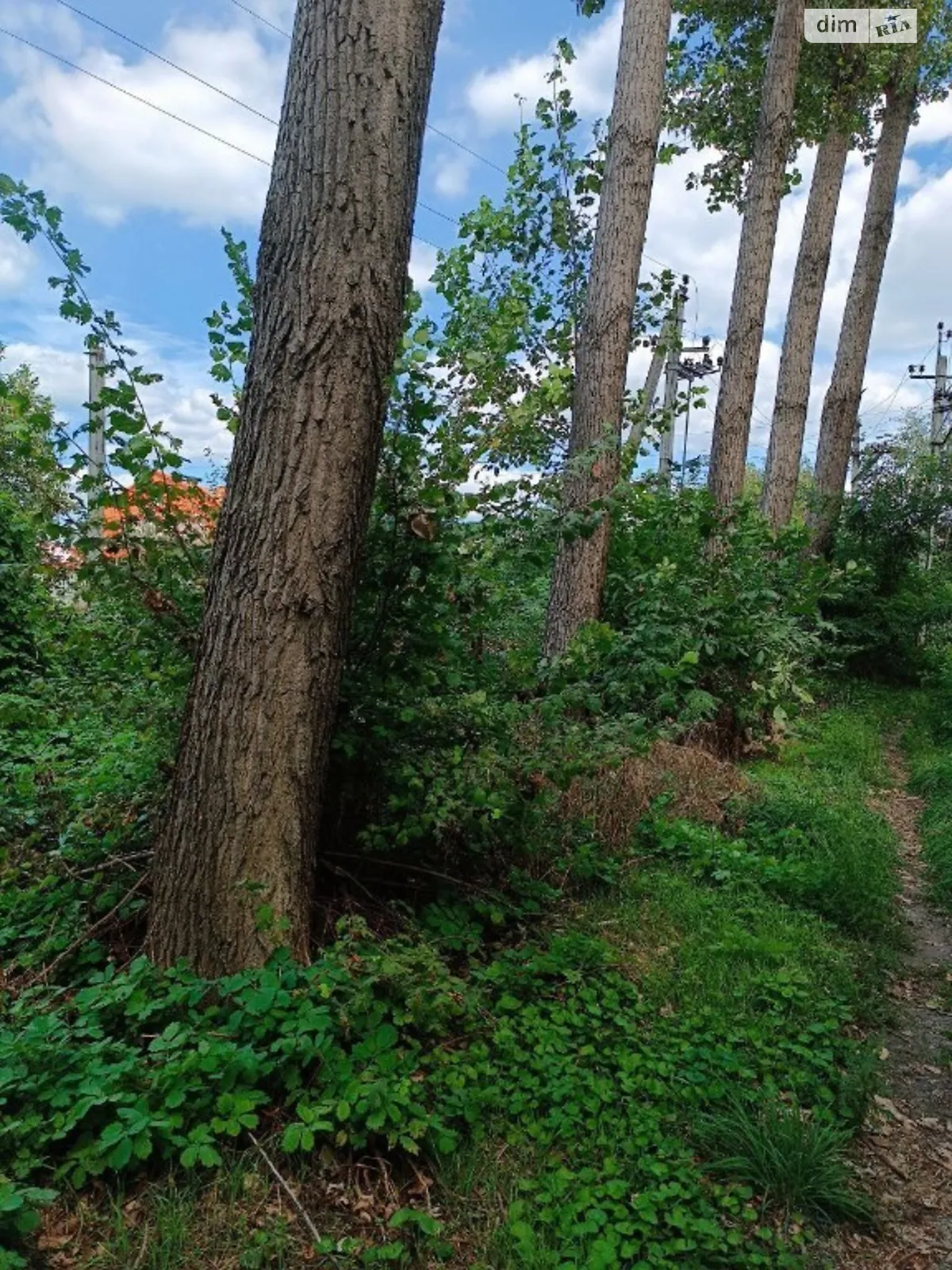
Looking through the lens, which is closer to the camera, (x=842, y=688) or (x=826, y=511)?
(x=842, y=688)

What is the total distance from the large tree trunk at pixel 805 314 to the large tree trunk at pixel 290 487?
8745 mm

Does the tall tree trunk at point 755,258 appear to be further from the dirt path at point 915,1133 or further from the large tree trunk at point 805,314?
the dirt path at point 915,1133

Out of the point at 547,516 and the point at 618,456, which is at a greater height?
the point at 618,456

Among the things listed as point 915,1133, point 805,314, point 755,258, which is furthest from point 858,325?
point 915,1133

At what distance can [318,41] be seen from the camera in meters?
2.67

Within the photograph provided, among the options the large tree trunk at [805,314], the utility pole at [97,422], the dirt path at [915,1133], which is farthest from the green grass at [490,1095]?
the large tree trunk at [805,314]

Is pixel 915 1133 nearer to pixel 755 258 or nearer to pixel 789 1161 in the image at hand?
pixel 789 1161

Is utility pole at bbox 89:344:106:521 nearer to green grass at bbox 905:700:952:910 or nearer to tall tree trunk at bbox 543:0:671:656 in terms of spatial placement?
tall tree trunk at bbox 543:0:671:656

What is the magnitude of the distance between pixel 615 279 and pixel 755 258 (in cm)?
353

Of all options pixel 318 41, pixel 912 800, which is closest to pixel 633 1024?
pixel 318 41

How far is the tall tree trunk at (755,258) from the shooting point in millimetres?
8711

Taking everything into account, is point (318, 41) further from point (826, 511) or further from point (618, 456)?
point (826, 511)

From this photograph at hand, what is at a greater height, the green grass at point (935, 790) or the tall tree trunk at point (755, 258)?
the tall tree trunk at point (755, 258)

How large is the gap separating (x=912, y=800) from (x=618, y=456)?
11.7 ft
